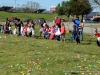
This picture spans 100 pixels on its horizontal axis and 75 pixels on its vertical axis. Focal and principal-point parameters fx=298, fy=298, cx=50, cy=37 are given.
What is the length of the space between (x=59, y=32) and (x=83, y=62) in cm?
1034

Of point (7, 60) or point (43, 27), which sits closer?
point (7, 60)

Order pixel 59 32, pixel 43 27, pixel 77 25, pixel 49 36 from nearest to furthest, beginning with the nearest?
pixel 77 25, pixel 59 32, pixel 49 36, pixel 43 27

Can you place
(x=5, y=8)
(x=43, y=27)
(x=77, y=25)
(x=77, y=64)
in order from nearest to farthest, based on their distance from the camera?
(x=77, y=64) < (x=77, y=25) < (x=43, y=27) < (x=5, y=8)

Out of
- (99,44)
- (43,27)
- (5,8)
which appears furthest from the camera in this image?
(5,8)

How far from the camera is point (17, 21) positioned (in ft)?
92.3

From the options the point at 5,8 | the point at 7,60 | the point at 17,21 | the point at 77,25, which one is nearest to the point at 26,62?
the point at 7,60

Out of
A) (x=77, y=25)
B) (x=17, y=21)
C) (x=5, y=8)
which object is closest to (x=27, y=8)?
(x=5, y=8)

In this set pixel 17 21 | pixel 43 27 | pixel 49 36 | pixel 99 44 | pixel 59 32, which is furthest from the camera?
pixel 17 21

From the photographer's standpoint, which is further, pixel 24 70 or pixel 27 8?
pixel 27 8

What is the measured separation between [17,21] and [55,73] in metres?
19.2

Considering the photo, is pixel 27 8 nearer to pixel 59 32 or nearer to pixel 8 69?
pixel 59 32

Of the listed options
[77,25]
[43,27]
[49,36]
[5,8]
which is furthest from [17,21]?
[5,8]

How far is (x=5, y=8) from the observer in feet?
377

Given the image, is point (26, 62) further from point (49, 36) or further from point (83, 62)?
point (49, 36)
